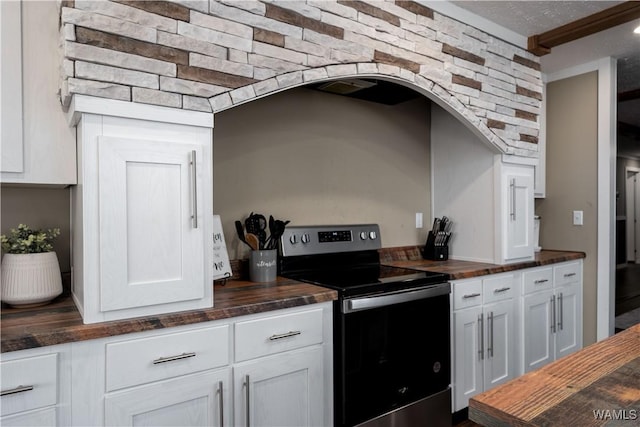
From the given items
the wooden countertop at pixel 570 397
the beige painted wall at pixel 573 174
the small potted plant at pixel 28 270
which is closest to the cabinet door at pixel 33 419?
the small potted plant at pixel 28 270

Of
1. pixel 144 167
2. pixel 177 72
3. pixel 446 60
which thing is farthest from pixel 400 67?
pixel 144 167

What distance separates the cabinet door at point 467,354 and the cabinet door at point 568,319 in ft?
3.14

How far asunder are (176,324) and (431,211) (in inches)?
87.5

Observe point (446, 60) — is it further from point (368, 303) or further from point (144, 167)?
point (144, 167)

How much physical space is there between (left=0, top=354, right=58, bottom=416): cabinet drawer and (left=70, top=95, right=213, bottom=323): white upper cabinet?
0.17 metres

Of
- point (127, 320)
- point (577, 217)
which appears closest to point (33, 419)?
point (127, 320)

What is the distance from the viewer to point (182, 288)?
1.49m

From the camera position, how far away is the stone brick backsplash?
4.46 ft

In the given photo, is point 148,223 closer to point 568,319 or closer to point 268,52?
point 268,52

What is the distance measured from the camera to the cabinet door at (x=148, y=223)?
1.36 meters

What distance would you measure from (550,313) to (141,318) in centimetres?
277

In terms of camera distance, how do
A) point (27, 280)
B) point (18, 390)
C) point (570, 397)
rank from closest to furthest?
point (570, 397)
point (18, 390)
point (27, 280)

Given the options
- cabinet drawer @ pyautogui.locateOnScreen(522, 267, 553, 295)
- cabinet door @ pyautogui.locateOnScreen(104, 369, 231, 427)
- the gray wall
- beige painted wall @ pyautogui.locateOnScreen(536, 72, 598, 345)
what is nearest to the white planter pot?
cabinet door @ pyautogui.locateOnScreen(104, 369, 231, 427)

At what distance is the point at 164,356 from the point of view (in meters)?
1.39
